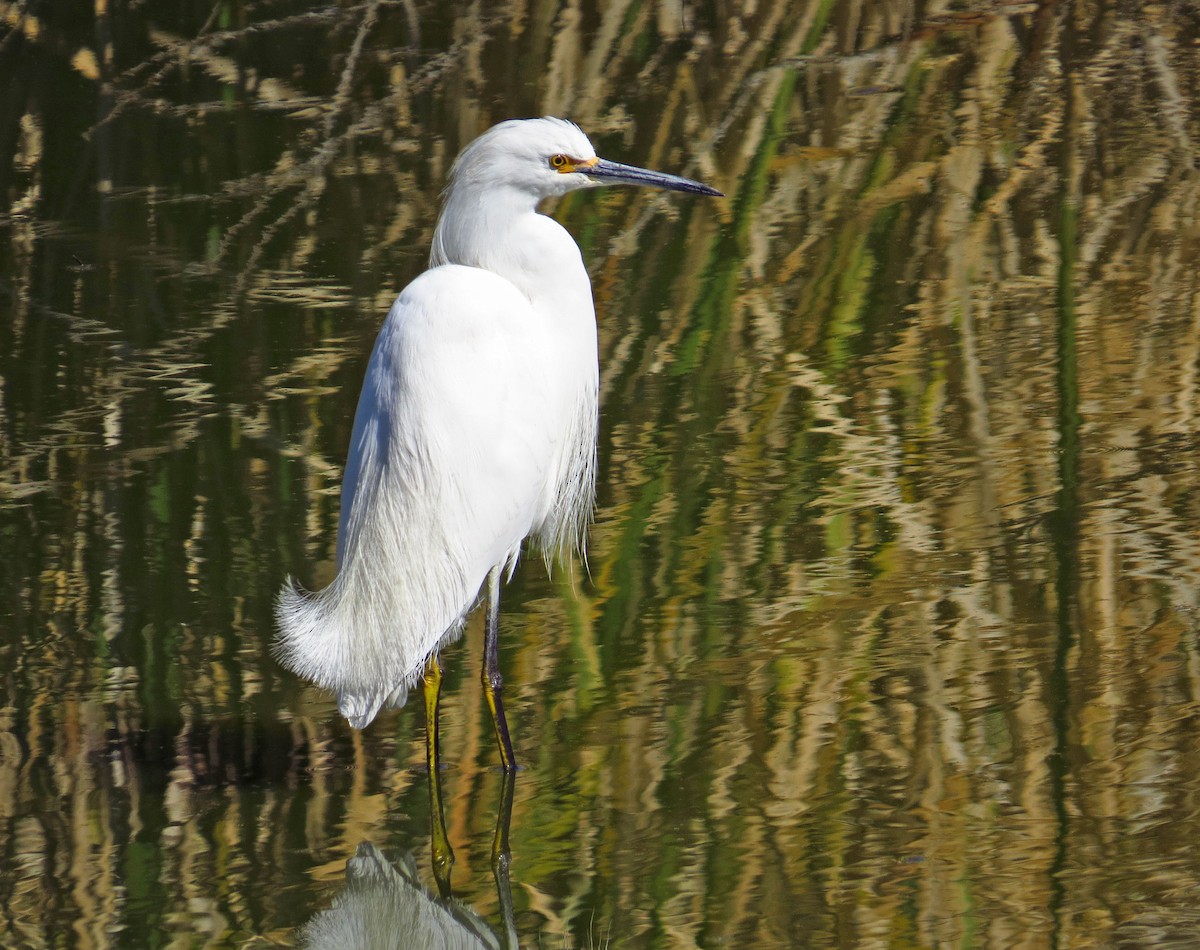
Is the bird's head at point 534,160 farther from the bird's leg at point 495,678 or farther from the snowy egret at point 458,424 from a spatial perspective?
the bird's leg at point 495,678

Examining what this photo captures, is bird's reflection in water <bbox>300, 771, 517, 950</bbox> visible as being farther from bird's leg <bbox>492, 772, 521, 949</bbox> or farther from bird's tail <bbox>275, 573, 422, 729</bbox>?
bird's tail <bbox>275, 573, 422, 729</bbox>

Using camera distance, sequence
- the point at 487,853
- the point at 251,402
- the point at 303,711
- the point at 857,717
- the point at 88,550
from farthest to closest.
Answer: the point at 251,402 < the point at 88,550 < the point at 303,711 < the point at 857,717 < the point at 487,853

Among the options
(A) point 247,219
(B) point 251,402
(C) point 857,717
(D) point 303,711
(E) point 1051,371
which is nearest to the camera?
(C) point 857,717

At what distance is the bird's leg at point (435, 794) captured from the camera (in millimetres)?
2875

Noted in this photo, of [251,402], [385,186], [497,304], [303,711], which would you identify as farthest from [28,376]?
[497,304]

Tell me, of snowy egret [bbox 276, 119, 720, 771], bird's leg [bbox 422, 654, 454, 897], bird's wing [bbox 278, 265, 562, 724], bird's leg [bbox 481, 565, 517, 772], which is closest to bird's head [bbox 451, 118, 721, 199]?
snowy egret [bbox 276, 119, 720, 771]

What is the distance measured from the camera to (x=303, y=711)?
3395mm

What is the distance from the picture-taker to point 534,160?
9.89 ft

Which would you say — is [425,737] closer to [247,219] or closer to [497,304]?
[497,304]

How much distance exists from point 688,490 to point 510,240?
1.17m

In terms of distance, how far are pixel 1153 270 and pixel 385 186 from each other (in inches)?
111

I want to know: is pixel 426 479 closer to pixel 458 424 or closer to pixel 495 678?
pixel 458 424

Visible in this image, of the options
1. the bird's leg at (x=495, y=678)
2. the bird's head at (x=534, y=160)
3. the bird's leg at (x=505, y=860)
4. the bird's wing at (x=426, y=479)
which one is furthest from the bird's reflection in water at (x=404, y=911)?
the bird's head at (x=534, y=160)

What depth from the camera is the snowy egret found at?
2977 millimetres
